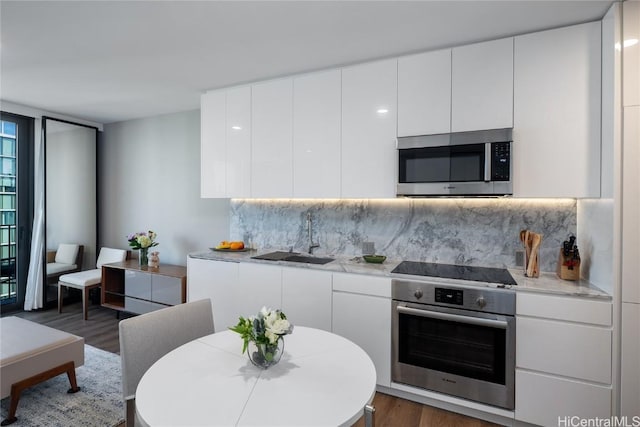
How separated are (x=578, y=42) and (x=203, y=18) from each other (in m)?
2.33

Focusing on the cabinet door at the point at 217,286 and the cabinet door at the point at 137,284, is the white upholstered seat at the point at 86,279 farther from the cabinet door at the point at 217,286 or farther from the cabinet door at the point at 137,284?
the cabinet door at the point at 217,286

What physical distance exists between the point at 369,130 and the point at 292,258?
1.28 meters

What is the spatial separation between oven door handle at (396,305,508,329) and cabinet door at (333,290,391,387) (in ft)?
0.47

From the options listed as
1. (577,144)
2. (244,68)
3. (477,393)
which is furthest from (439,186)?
(244,68)

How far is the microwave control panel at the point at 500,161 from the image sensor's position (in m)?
2.20

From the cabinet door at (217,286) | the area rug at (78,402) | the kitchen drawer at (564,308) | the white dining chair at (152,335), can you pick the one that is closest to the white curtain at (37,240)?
the area rug at (78,402)

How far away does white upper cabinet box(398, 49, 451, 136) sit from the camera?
7.89 feet

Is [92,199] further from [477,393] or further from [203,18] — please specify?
[477,393]

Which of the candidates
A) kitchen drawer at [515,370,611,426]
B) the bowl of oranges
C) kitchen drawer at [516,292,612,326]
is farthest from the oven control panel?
the bowl of oranges

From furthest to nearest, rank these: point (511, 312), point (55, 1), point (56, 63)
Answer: point (56, 63) < point (511, 312) < point (55, 1)

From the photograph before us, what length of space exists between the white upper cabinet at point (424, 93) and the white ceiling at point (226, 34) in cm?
10

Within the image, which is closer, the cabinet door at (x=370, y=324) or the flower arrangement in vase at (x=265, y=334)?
the flower arrangement in vase at (x=265, y=334)

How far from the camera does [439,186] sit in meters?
2.38

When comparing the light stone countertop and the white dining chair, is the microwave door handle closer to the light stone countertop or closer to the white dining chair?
the light stone countertop
